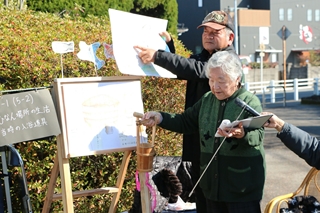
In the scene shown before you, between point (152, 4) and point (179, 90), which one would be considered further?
point (152, 4)

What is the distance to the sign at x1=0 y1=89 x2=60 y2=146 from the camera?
119 inches

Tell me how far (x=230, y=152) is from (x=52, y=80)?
1749 millimetres

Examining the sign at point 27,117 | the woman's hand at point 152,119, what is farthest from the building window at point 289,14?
the sign at point 27,117

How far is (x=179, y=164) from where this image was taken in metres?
4.32

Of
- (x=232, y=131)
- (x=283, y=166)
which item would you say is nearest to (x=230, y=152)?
(x=232, y=131)

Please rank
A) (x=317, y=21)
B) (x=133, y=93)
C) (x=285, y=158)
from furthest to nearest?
(x=317, y=21)
(x=285, y=158)
(x=133, y=93)

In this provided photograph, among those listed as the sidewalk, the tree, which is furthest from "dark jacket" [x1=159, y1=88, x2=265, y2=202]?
the tree

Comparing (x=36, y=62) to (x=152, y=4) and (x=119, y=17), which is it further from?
(x=152, y=4)

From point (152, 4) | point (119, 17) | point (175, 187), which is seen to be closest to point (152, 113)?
point (119, 17)

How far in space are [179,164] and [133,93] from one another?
1.09 m

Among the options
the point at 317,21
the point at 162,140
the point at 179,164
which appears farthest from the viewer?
the point at 317,21

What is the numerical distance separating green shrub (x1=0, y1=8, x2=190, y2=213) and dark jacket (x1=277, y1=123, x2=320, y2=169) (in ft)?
6.33

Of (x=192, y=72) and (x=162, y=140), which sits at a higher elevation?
(x=192, y=72)

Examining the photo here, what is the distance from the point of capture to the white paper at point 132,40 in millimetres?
3213
